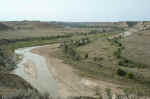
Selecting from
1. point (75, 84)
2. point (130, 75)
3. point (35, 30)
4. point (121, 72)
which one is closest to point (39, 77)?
point (75, 84)

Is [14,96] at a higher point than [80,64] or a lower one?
higher

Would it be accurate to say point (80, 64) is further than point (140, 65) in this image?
Yes

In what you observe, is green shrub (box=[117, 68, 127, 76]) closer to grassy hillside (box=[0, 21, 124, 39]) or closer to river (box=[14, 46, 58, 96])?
river (box=[14, 46, 58, 96])

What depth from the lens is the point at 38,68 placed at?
2488 cm

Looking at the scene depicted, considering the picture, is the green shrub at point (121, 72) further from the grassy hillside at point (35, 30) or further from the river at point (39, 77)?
the grassy hillside at point (35, 30)

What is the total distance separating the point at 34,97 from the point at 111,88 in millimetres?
9132

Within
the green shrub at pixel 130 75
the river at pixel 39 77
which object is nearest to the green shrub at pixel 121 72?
the green shrub at pixel 130 75

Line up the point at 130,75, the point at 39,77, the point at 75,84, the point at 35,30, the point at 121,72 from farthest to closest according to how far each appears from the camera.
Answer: the point at 35,30
the point at 39,77
the point at 121,72
the point at 130,75
the point at 75,84

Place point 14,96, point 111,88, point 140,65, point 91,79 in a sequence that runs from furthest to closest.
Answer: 1. point 140,65
2. point 91,79
3. point 111,88
4. point 14,96

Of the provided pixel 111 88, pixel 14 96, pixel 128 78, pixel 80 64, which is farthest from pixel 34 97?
pixel 80 64

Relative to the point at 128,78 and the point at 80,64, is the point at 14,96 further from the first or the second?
the point at 80,64

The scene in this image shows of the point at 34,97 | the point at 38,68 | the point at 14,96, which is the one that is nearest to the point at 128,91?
the point at 34,97

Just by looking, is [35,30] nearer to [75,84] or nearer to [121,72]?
[75,84]

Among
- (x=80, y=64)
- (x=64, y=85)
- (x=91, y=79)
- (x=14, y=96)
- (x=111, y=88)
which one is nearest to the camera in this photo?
(x=14, y=96)
